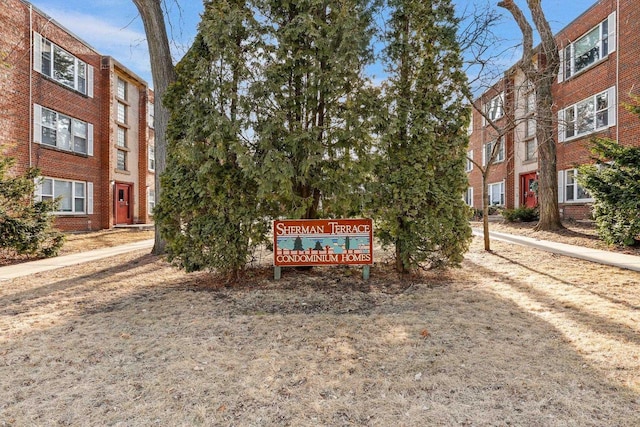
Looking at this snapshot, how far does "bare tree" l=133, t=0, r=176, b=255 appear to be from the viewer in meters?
8.00

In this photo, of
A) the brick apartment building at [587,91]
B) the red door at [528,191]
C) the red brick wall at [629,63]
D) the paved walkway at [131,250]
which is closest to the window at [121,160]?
the paved walkway at [131,250]

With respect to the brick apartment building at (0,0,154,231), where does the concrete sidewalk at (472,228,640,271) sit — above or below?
below

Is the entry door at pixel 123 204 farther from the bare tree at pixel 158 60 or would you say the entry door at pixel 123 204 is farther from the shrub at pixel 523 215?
the shrub at pixel 523 215

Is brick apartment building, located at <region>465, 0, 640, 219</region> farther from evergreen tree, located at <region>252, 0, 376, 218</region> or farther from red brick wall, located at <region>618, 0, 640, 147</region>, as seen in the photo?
evergreen tree, located at <region>252, 0, 376, 218</region>

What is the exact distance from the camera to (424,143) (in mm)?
5387

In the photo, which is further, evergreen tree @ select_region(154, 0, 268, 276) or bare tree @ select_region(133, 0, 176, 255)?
bare tree @ select_region(133, 0, 176, 255)

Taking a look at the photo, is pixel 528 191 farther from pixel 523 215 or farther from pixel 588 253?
pixel 588 253

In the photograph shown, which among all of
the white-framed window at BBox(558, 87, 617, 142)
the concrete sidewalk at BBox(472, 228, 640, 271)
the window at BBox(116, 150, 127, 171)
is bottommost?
the concrete sidewalk at BBox(472, 228, 640, 271)

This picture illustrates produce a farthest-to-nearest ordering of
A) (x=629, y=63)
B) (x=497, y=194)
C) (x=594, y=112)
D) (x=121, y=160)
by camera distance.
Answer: (x=497, y=194) → (x=121, y=160) → (x=594, y=112) → (x=629, y=63)

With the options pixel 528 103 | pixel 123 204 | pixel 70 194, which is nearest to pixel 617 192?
pixel 528 103

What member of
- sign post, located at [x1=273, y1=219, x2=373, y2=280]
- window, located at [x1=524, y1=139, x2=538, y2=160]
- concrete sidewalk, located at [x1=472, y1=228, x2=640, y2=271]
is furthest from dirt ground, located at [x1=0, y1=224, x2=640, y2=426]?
window, located at [x1=524, y1=139, x2=538, y2=160]

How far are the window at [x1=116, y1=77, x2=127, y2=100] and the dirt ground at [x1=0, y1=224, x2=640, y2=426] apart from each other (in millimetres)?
16190

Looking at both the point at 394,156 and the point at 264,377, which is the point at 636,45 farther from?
the point at 264,377

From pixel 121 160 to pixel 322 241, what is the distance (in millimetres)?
17794
